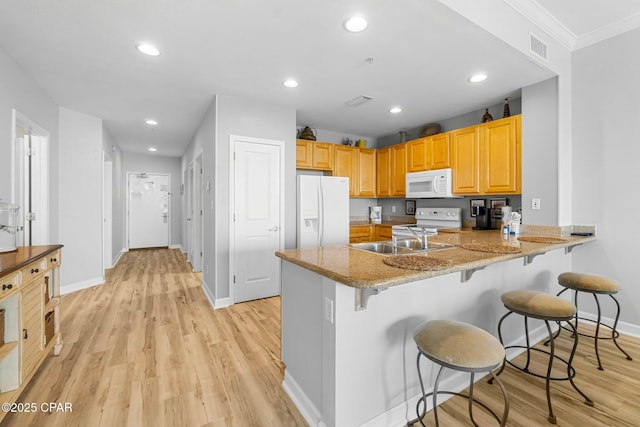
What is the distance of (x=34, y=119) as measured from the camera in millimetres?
3014

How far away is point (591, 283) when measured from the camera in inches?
85.4

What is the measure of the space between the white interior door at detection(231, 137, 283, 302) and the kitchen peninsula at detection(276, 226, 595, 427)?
1715 mm

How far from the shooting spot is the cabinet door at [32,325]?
1691 millimetres

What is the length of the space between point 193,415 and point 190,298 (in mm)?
2267

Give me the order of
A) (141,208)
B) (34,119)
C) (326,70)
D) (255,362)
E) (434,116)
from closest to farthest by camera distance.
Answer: (255,362), (326,70), (34,119), (434,116), (141,208)

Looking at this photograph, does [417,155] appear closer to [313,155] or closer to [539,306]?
[313,155]

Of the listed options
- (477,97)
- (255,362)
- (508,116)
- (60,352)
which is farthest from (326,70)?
(60,352)

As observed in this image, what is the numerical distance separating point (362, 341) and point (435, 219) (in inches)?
137

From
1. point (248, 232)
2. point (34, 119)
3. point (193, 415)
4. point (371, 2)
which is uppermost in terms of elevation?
point (371, 2)

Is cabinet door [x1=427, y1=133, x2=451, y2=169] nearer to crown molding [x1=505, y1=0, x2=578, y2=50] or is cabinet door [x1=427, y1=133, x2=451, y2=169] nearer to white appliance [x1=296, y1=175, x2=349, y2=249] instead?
white appliance [x1=296, y1=175, x2=349, y2=249]

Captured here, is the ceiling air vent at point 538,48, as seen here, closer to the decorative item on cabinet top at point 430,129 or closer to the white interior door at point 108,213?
the decorative item on cabinet top at point 430,129

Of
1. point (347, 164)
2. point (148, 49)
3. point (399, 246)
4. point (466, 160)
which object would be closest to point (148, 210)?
point (347, 164)

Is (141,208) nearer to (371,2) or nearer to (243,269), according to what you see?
(243,269)

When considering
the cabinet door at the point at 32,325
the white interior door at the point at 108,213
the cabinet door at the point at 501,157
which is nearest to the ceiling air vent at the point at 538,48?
the cabinet door at the point at 501,157
